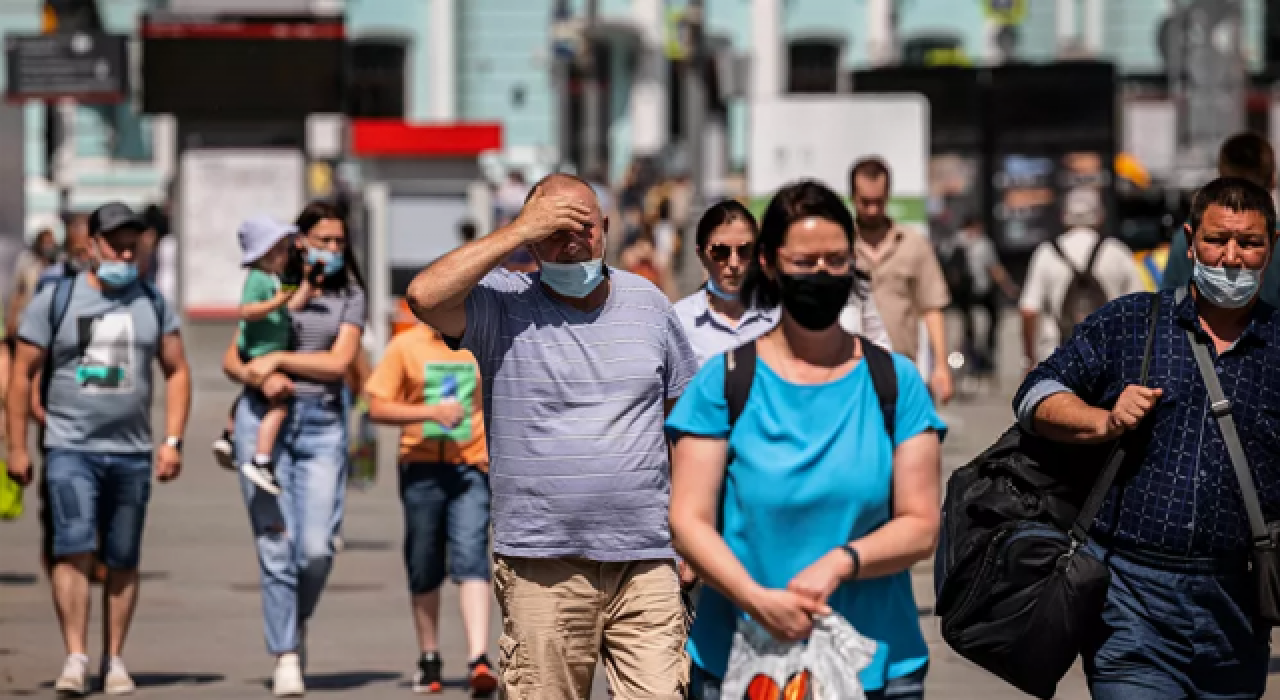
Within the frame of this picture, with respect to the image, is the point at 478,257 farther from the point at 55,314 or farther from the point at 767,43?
the point at 767,43

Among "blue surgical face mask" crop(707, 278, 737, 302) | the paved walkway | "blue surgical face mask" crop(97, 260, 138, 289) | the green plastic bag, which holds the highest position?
"blue surgical face mask" crop(97, 260, 138, 289)

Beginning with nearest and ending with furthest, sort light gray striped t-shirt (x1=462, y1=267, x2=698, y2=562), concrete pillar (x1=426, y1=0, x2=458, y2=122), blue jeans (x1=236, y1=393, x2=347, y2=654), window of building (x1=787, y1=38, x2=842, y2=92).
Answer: light gray striped t-shirt (x1=462, y1=267, x2=698, y2=562) < blue jeans (x1=236, y1=393, x2=347, y2=654) < concrete pillar (x1=426, y1=0, x2=458, y2=122) < window of building (x1=787, y1=38, x2=842, y2=92)

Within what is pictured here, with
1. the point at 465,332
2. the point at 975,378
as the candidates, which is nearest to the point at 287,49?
the point at 975,378

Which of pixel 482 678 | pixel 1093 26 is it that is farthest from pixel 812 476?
pixel 1093 26

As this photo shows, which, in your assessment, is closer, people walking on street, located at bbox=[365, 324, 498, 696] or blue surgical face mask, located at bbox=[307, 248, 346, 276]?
people walking on street, located at bbox=[365, 324, 498, 696]

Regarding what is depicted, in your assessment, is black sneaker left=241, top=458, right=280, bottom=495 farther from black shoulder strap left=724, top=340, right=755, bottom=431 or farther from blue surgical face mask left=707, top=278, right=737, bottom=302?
black shoulder strap left=724, top=340, right=755, bottom=431

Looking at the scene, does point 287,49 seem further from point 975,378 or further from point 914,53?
point 914,53

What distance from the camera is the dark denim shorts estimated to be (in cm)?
953

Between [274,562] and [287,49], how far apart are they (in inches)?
604

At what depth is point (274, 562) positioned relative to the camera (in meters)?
9.55

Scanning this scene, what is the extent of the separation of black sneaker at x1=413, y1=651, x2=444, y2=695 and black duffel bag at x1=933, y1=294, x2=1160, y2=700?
12.1 ft

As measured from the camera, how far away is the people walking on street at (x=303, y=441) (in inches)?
376

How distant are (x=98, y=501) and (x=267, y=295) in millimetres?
1013

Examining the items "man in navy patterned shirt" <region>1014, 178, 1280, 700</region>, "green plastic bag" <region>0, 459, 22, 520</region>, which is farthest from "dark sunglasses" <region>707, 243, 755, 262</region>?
"green plastic bag" <region>0, 459, 22, 520</region>
